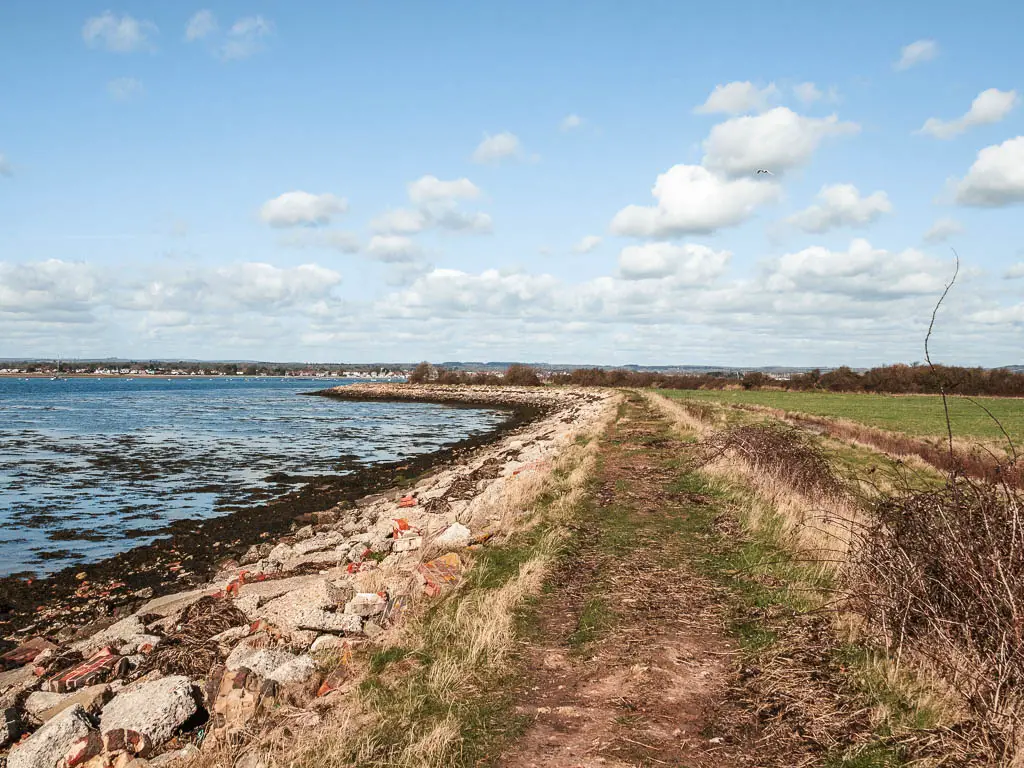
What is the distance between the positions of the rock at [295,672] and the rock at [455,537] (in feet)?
14.2

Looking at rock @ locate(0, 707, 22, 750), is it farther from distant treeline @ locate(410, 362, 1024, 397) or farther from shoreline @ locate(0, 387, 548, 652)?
distant treeline @ locate(410, 362, 1024, 397)

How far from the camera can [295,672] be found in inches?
231

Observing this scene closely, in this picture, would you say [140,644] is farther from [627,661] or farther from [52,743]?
[627,661]

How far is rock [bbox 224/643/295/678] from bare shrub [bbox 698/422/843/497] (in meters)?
10.5

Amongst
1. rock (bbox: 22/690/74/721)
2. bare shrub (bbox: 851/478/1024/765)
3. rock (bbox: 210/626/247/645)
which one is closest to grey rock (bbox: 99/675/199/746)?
rock (bbox: 22/690/74/721)

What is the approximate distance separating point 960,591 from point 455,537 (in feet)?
24.6

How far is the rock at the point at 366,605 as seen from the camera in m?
7.69

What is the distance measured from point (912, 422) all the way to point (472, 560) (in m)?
41.5

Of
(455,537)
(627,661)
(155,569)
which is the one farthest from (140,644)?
(155,569)

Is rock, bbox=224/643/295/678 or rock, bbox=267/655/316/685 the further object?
rock, bbox=224/643/295/678

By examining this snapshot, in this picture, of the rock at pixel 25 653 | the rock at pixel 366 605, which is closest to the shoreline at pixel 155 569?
the rock at pixel 25 653

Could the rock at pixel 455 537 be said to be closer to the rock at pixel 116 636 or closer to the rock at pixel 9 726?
the rock at pixel 116 636

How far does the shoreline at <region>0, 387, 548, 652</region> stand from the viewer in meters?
11.0

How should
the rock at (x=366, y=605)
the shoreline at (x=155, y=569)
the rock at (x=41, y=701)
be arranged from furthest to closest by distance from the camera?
1. the shoreline at (x=155, y=569)
2. the rock at (x=366, y=605)
3. the rock at (x=41, y=701)
